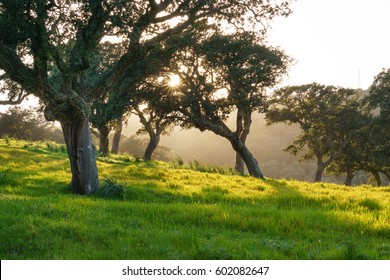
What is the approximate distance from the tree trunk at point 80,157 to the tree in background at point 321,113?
31479 millimetres

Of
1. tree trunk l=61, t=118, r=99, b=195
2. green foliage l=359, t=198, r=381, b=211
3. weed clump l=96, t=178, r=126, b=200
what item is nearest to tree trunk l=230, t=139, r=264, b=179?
green foliage l=359, t=198, r=381, b=211

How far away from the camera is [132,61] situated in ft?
52.0

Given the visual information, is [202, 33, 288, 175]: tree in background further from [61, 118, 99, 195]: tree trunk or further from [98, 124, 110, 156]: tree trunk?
[61, 118, 99, 195]: tree trunk

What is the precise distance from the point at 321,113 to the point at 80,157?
115 ft

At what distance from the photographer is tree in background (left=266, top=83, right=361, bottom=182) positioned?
4453 centimetres

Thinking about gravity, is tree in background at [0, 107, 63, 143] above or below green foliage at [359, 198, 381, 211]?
above

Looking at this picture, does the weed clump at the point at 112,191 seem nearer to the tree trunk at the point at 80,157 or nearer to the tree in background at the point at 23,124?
the tree trunk at the point at 80,157

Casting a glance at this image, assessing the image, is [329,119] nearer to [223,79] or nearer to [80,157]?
[223,79]

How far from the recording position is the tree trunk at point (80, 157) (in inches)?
595

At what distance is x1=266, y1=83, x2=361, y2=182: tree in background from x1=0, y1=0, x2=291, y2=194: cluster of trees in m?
14.2

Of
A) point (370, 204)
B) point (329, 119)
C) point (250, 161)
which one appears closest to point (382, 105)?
point (329, 119)
